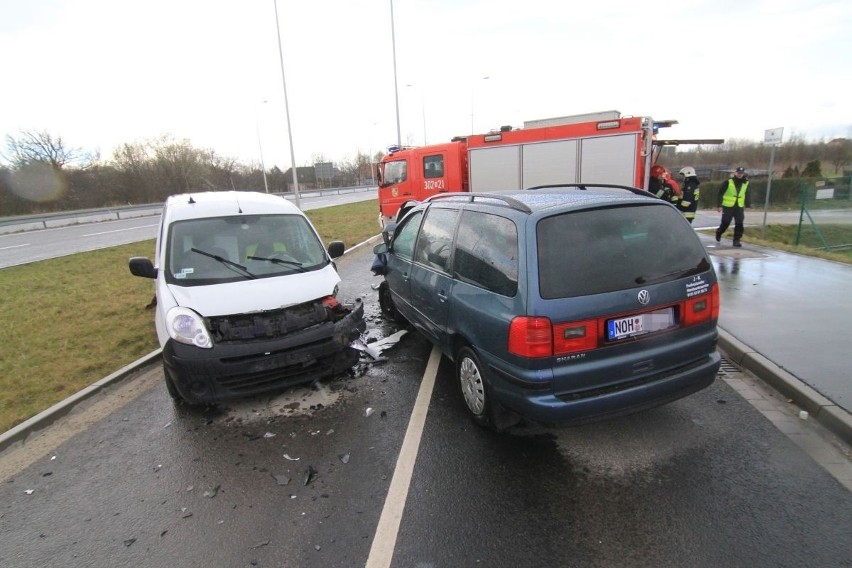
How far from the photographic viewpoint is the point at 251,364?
3738 millimetres

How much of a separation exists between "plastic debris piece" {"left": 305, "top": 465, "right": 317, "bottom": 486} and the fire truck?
370 inches

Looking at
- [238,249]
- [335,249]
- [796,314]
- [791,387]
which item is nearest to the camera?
[791,387]

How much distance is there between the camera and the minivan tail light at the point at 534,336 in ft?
9.15

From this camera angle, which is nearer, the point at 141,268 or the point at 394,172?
the point at 141,268

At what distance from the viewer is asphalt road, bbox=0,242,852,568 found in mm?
2408

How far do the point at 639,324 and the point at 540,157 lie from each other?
9.14 meters

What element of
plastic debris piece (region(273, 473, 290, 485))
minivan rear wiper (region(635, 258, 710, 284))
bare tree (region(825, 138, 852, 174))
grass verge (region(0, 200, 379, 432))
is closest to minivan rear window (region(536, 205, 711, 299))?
minivan rear wiper (region(635, 258, 710, 284))

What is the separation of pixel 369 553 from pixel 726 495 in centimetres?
215

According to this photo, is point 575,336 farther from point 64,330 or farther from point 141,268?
point 64,330

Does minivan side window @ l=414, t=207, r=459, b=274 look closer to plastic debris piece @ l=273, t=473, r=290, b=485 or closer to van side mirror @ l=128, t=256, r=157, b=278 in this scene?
plastic debris piece @ l=273, t=473, r=290, b=485

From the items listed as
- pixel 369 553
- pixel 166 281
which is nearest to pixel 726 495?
pixel 369 553

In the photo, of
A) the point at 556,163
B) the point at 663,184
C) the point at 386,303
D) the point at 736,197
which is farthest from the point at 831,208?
the point at 386,303

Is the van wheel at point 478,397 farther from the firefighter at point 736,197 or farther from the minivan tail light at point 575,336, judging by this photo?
the firefighter at point 736,197

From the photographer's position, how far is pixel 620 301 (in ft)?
9.40
